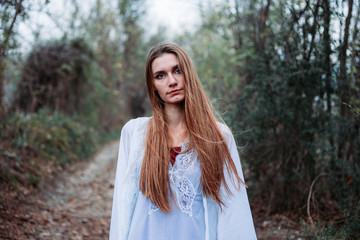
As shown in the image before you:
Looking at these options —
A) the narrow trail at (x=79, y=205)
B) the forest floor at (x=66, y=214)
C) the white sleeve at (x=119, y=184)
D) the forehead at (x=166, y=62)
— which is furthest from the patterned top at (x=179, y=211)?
the narrow trail at (x=79, y=205)

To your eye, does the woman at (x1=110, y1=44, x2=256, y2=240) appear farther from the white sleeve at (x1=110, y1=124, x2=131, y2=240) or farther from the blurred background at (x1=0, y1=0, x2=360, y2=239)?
the blurred background at (x1=0, y1=0, x2=360, y2=239)

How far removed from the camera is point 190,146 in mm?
2154

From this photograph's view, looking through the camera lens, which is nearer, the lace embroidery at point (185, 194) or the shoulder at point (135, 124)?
the lace embroidery at point (185, 194)

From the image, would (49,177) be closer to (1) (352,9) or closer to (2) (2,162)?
(2) (2,162)

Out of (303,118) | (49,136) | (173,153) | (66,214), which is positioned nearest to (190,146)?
(173,153)

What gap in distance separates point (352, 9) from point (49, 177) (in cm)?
637

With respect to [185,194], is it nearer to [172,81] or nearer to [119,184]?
[119,184]

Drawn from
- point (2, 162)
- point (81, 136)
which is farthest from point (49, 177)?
point (81, 136)

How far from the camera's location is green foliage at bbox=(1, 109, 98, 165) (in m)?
6.35

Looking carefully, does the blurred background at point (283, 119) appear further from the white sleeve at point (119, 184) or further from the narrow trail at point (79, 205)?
the white sleeve at point (119, 184)

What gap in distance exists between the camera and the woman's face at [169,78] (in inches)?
87.3

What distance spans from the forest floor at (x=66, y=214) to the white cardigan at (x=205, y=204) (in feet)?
5.18

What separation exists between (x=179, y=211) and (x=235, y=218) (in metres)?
0.36

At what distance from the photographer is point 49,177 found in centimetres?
686
